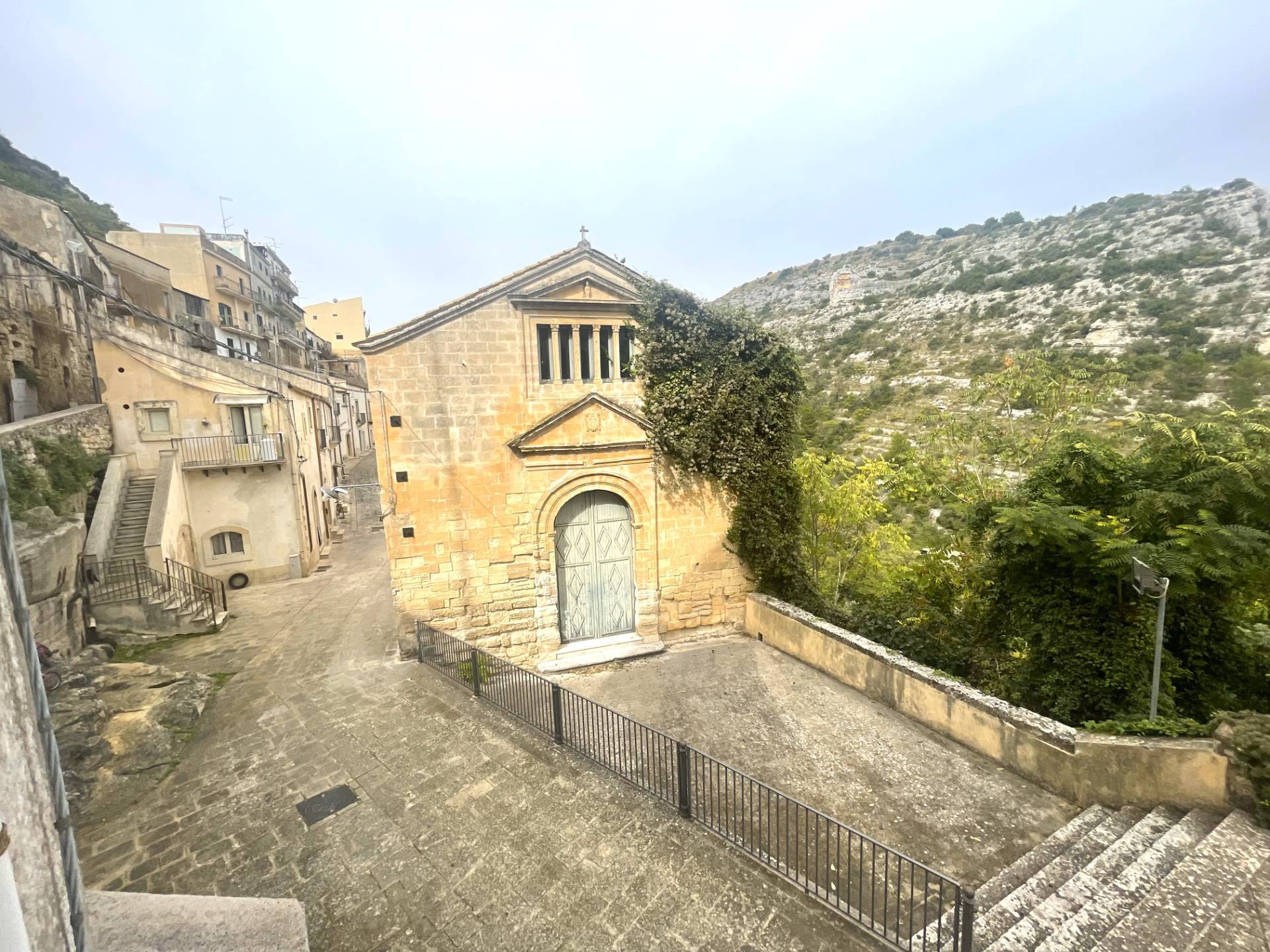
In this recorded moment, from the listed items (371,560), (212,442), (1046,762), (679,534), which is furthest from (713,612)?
(212,442)

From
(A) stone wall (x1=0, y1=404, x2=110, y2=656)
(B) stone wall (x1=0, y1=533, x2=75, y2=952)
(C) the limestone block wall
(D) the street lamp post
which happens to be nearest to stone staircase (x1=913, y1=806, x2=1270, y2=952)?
(D) the street lamp post

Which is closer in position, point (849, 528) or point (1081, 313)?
point (849, 528)

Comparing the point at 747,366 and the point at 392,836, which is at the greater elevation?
the point at 747,366

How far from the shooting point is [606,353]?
36.9 feet

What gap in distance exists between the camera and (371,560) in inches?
746

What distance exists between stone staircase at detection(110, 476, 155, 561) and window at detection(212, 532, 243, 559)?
221 centimetres

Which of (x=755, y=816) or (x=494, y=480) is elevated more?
(x=494, y=480)

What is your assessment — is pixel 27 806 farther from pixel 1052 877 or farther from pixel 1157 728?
pixel 1157 728

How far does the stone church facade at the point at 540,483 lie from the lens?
32.4 feet

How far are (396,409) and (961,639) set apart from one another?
38.2 ft

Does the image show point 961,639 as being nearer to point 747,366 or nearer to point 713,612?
point 713,612

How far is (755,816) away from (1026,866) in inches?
108

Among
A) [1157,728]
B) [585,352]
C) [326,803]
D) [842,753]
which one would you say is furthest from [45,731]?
[1157,728]

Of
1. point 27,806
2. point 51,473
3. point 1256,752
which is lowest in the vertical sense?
point 1256,752
